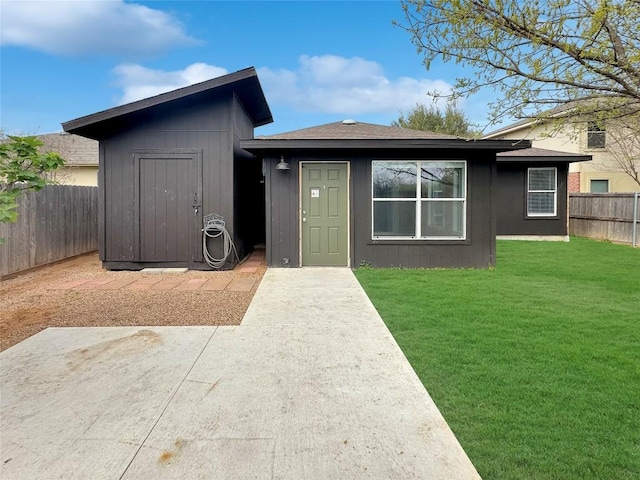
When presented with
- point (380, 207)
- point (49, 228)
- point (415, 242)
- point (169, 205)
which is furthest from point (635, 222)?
point (49, 228)

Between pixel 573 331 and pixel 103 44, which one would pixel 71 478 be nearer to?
pixel 573 331

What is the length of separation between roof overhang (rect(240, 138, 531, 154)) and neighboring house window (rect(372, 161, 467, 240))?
555 millimetres

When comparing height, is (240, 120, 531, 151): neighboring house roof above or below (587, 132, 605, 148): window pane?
below

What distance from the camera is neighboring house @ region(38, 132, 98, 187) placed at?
49.8 ft

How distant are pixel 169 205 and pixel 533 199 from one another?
35.8ft

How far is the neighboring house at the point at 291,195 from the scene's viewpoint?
807cm

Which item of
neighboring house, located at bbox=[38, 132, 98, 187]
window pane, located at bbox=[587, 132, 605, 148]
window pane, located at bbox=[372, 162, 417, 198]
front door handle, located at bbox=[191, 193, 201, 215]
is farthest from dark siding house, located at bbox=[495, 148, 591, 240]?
neighboring house, located at bbox=[38, 132, 98, 187]

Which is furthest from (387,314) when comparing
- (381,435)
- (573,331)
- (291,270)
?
(291,270)

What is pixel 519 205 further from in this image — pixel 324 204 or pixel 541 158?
pixel 324 204

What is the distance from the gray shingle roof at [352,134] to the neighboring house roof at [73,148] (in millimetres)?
10029

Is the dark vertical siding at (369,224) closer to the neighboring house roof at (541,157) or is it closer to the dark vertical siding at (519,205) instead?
the neighboring house roof at (541,157)

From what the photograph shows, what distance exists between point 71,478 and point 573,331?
4.38 meters

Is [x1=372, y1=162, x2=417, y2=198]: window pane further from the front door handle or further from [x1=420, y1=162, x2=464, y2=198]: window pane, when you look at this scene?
the front door handle

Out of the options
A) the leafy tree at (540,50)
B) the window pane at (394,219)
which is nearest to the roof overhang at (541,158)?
the window pane at (394,219)
